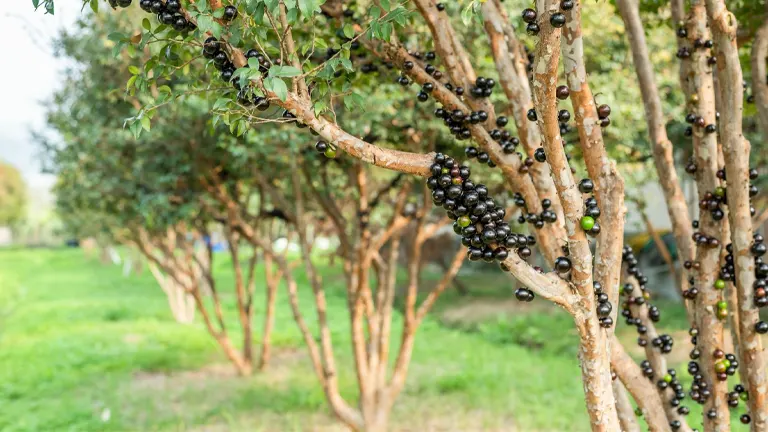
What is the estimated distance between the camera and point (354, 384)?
10.8 meters

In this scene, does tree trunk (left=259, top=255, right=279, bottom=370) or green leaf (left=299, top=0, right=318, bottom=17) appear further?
tree trunk (left=259, top=255, right=279, bottom=370)

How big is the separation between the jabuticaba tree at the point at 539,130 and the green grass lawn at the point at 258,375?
499 cm

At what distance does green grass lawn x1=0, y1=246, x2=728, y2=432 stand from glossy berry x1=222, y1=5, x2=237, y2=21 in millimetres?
7002

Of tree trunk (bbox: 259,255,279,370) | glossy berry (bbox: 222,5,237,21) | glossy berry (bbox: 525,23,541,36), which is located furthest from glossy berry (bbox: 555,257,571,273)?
tree trunk (bbox: 259,255,279,370)

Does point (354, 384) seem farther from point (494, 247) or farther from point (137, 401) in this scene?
point (494, 247)

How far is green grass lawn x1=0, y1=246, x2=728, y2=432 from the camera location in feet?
29.5

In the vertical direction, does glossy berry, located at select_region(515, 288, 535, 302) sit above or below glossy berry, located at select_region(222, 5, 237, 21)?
below

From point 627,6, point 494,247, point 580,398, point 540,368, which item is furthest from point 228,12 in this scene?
point 540,368

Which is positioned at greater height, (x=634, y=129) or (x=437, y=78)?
(x=634, y=129)

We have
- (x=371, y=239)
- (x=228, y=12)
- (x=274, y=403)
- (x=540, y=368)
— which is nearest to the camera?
(x=228, y=12)

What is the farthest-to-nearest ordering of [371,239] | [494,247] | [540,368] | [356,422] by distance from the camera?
[540,368]
[371,239]
[356,422]
[494,247]

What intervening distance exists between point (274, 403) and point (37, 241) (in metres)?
75.0

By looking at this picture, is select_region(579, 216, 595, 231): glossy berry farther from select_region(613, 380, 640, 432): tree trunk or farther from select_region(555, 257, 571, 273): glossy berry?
select_region(613, 380, 640, 432): tree trunk

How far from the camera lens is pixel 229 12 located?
252cm
